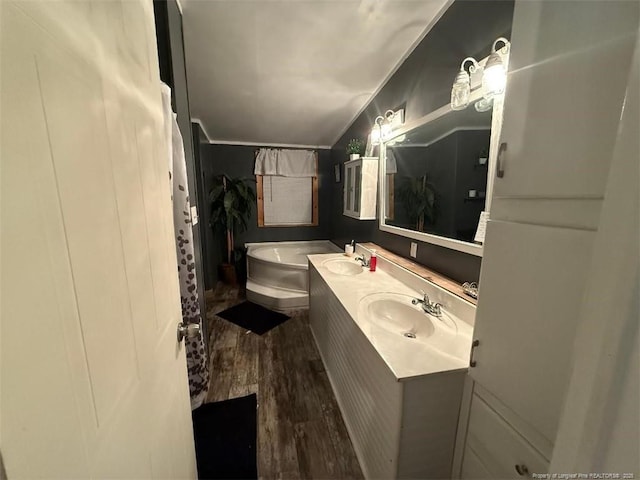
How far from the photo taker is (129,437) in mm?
483

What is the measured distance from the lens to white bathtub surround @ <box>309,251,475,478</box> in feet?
2.90

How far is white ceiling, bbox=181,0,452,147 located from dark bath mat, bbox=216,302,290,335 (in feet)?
7.46

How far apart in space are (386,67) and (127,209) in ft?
6.79

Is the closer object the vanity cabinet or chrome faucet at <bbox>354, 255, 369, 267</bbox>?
chrome faucet at <bbox>354, 255, 369, 267</bbox>

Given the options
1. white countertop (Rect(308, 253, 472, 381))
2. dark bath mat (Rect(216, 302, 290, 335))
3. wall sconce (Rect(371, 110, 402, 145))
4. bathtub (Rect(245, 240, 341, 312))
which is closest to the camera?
white countertop (Rect(308, 253, 472, 381))

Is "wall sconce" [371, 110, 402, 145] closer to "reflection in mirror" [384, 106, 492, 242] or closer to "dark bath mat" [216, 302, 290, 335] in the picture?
"reflection in mirror" [384, 106, 492, 242]

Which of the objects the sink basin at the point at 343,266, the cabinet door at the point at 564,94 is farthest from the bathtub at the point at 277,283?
the cabinet door at the point at 564,94

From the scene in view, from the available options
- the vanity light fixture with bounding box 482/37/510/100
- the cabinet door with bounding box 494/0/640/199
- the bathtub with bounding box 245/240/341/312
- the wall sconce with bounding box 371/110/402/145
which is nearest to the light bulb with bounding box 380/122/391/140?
the wall sconce with bounding box 371/110/402/145

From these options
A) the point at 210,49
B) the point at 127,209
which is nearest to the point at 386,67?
the point at 210,49

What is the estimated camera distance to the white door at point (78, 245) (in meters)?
0.26

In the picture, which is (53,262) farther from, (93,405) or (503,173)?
(503,173)

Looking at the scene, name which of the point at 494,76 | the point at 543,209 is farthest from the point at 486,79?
the point at 543,209

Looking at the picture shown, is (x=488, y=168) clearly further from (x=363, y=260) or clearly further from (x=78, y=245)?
(x=78, y=245)

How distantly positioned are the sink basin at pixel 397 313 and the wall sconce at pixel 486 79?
1046 mm
